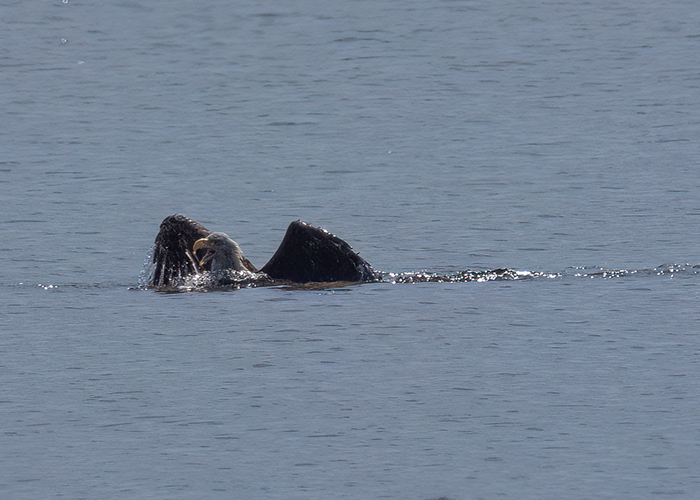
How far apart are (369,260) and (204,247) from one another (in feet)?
7.91

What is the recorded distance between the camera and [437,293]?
58.4 ft

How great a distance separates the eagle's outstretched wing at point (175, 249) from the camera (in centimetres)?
1881

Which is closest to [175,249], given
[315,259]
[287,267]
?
[287,267]

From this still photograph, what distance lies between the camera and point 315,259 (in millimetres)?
18812

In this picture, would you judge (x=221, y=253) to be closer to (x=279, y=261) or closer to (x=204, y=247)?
(x=204, y=247)

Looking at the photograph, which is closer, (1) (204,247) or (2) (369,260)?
(1) (204,247)

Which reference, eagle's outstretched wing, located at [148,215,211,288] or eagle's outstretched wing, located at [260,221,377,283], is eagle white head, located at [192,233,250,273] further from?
eagle's outstretched wing, located at [260,221,377,283]

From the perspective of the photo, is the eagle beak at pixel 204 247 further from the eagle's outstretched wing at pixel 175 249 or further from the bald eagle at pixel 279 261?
the eagle's outstretched wing at pixel 175 249

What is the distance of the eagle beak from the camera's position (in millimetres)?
18828

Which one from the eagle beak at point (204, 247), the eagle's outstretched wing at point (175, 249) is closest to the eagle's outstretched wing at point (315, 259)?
the eagle beak at point (204, 247)

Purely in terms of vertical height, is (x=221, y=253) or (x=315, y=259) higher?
Answer: (x=221, y=253)

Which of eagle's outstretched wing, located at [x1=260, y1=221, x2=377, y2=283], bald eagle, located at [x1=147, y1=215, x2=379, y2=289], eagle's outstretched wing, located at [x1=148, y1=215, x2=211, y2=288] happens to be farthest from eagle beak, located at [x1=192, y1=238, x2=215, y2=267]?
eagle's outstretched wing, located at [x1=260, y1=221, x2=377, y2=283]

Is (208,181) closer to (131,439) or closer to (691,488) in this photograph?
(131,439)

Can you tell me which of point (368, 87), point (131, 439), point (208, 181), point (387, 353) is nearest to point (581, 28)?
point (368, 87)
